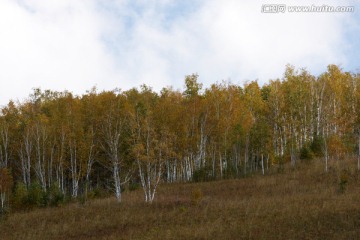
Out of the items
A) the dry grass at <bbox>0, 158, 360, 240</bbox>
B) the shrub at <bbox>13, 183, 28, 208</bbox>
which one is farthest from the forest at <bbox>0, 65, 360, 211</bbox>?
the dry grass at <bbox>0, 158, 360, 240</bbox>

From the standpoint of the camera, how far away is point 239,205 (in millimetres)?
24297

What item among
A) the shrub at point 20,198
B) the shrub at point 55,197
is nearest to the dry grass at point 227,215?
the shrub at point 55,197

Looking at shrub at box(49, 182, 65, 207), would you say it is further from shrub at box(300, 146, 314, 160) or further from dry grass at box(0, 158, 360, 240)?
shrub at box(300, 146, 314, 160)

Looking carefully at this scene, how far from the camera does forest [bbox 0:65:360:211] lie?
120 feet

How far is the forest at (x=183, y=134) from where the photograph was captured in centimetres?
3666

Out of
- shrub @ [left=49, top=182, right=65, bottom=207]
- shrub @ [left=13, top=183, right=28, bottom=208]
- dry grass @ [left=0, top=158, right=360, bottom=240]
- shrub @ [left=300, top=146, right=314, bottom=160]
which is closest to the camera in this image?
dry grass @ [left=0, top=158, right=360, bottom=240]

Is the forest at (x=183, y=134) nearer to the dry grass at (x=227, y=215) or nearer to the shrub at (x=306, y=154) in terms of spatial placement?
the shrub at (x=306, y=154)

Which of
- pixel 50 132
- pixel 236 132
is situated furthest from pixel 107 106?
pixel 236 132

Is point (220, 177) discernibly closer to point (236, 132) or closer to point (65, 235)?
point (236, 132)

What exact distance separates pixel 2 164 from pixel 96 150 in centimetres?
1420

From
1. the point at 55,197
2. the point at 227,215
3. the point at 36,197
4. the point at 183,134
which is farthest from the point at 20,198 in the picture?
the point at 227,215

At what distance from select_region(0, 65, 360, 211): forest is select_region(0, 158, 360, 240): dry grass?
17.5 ft

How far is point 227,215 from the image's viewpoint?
72.0 ft

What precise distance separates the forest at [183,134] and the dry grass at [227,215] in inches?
210
